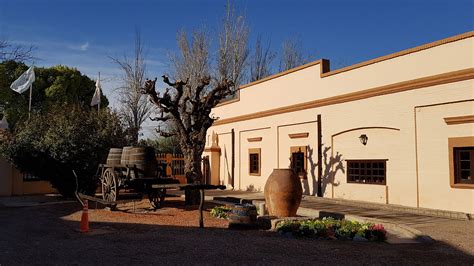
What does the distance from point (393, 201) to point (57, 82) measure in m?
27.0

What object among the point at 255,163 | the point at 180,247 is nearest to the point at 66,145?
the point at 255,163

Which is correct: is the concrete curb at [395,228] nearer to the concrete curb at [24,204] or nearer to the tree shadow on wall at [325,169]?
the tree shadow on wall at [325,169]

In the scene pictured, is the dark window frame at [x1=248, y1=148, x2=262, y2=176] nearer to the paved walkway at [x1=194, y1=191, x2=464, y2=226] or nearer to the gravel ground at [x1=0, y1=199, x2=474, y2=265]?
the paved walkway at [x1=194, y1=191, x2=464, y2=226]

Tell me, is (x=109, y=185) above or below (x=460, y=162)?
below

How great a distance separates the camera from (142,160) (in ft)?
44.5

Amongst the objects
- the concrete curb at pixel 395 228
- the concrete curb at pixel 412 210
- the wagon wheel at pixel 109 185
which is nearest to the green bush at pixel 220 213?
the concrete curb at pixel 395 228

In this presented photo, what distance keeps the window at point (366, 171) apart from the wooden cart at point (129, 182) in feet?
20.8

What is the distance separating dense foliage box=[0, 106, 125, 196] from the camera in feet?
53.5

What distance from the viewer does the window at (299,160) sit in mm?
18078

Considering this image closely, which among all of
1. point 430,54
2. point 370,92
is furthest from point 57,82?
point 430,54

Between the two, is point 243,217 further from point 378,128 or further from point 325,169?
point 325,169

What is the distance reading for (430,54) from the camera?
43.8 ft

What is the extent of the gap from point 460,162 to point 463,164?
91 mm

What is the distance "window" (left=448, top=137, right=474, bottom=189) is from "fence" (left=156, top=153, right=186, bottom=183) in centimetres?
1588
